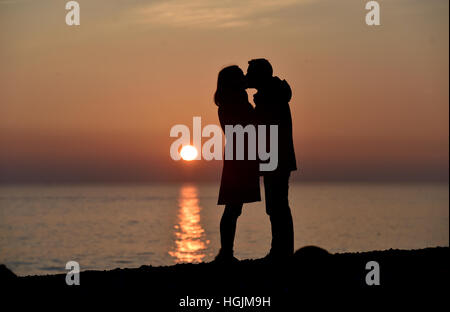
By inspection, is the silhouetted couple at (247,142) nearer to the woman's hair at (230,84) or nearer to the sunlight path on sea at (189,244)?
the woman's hair at (230,84)

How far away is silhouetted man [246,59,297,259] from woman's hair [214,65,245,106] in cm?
19

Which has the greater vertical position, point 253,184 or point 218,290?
point 253,184

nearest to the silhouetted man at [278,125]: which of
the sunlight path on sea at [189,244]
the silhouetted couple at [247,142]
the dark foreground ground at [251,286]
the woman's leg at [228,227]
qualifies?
the silhouetted couple at [247,142]

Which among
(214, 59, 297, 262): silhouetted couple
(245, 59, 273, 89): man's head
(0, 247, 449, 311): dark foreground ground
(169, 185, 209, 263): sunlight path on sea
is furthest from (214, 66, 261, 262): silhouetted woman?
(169, 185, 209, 263): sunlight path on sea

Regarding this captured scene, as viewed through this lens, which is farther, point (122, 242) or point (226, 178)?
point (122, 242)

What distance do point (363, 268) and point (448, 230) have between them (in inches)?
3851

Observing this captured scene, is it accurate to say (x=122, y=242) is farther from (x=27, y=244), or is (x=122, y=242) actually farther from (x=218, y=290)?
(x=218, y=290)

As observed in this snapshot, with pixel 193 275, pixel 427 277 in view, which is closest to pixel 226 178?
pixel 193 275

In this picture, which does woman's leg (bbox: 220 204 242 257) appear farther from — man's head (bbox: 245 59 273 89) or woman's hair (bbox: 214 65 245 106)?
man's head (bbox: 245 59 273 89)

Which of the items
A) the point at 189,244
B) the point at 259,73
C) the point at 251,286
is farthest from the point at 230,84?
the point at 189,244

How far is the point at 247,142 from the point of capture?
894cm

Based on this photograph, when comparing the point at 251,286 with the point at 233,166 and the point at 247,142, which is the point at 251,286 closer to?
the point at 233,166

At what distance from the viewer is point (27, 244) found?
254 feet

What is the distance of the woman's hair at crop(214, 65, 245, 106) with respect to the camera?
29.2 feet
